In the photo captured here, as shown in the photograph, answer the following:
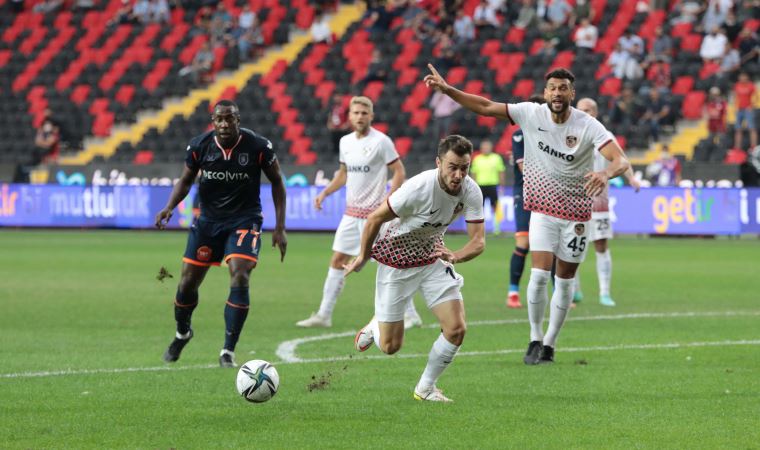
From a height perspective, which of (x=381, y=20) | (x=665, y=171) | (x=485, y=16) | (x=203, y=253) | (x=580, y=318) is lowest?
(x=580, y=318)

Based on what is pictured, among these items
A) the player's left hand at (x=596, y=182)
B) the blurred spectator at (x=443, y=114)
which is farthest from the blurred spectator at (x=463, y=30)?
the player's left hand at (x=596, y=182)

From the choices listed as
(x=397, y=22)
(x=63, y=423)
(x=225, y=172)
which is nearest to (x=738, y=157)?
(x=397, y=22)

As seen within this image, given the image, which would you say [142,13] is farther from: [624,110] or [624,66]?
[624,110]

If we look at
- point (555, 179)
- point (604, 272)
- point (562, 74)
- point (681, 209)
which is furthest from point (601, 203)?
point (681, 209)

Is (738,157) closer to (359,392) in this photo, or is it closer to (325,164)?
(325,164)

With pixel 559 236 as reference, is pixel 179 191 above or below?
above

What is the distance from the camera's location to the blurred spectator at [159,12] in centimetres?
4128

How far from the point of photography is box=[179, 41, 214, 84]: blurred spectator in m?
38.2

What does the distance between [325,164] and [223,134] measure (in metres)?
20.1

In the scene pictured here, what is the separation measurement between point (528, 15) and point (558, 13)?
43.2 inches

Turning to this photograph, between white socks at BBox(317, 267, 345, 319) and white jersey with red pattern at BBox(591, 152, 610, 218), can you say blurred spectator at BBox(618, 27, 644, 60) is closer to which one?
white jersey with red pattern at BBox(591, 152, 610, 218)

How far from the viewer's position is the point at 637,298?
16.0 meters

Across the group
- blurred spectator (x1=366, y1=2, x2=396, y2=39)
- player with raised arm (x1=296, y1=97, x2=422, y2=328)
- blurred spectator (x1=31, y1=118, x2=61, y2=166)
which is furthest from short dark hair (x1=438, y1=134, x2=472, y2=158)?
blurred spectator (x1=31, y1=118, x2=61, y2=166)

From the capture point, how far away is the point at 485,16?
3406cm
